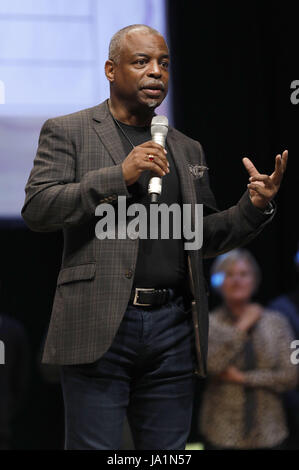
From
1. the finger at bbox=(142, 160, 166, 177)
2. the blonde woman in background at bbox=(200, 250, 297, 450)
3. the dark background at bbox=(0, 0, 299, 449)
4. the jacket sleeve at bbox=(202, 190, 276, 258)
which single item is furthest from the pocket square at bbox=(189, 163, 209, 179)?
the dark background at bbox=(0, 0, 299, 449)

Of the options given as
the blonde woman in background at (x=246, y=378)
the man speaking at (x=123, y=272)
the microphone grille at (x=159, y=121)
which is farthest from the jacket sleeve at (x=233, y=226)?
the blonde woman in background at (x=246, y=378)

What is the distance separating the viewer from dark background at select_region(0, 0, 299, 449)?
4.27m

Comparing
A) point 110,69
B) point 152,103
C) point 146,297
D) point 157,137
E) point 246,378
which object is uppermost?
point 110,69

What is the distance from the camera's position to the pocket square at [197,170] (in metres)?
2.12

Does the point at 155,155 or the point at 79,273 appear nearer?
the point at 155,155

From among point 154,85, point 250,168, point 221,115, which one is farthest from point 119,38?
point 221,115

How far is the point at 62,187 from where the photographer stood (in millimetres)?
1861

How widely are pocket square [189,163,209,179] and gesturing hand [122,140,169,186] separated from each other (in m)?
0.34

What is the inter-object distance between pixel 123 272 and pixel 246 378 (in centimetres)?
178

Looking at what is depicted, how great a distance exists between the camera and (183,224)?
2012 millimetres

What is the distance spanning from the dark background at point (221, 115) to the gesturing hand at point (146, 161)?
2472 millimetres

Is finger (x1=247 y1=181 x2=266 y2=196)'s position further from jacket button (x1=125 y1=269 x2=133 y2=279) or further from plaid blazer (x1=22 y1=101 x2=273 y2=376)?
jacket button (x1=125 y1=269 x2=133 y2=279)

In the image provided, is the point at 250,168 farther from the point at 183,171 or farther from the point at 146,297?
the point at 146,297
